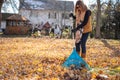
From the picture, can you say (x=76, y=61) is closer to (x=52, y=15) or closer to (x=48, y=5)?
(x=48, y=5)

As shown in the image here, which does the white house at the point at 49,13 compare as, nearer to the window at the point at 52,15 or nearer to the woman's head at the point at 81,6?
the window at the point at 52,15

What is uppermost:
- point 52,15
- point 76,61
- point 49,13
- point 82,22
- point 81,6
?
point 49,13

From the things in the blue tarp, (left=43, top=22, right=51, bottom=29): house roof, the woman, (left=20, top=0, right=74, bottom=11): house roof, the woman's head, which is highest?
(left=20, top=0, right=74, bottom=11): house roof

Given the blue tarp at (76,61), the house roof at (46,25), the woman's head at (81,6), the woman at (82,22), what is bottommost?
the house roof at (46,25)

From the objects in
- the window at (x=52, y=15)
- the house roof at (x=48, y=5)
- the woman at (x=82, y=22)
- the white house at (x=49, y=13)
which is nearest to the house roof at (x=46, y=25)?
the white house at (x=49, y=13)

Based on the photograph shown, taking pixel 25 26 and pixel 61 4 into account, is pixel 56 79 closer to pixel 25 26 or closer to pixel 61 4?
pixel 25 26

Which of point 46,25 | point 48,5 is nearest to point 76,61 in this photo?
point 46,25

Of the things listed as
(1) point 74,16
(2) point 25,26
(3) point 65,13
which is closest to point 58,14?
(3) point 65,13

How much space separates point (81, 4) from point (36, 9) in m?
68.2

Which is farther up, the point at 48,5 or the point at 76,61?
the point at 48,5

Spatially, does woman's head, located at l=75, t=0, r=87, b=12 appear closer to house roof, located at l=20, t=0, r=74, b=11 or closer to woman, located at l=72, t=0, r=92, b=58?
woman, located at l=72, t=0, r=92, b=58

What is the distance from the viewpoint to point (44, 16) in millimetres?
78188

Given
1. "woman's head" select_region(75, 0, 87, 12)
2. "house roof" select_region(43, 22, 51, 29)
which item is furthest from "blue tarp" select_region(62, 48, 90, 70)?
"house roof" select_region(43, 22, 51, 29)

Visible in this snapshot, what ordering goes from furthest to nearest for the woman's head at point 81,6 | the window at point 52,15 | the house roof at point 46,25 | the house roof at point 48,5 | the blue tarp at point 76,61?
the window at point 52,15, the house roof at point 48,5, the house roof at point 46,25, the woman's head at point 81,6, the blue tarp at point 76,61
